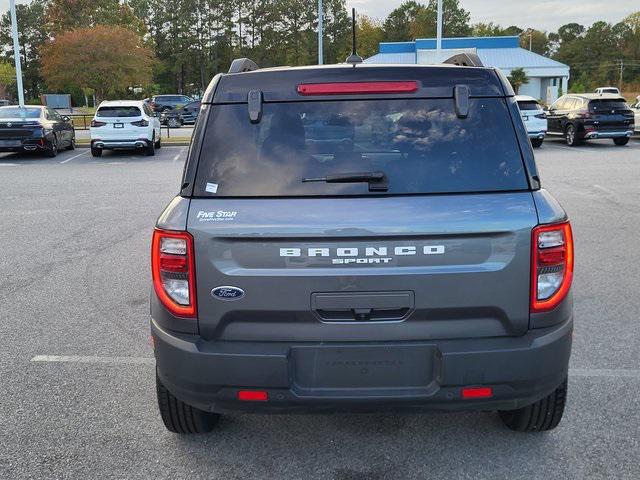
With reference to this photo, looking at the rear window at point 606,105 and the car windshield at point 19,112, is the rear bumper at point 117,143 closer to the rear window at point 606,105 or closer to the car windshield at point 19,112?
the car windshield at point 19,112

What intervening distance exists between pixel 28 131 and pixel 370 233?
19739 millimetres

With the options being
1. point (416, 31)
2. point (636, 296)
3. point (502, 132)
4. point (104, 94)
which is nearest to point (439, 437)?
point (502, 132)

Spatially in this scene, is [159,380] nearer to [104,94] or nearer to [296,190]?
[296,190]

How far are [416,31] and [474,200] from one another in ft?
344

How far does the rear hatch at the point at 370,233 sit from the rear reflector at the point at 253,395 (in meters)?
0.25

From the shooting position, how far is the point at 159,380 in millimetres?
3381

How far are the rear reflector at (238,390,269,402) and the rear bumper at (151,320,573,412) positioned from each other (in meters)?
0.02

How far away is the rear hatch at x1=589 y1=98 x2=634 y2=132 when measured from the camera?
2258 cm

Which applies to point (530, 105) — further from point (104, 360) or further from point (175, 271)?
point (175, 271)

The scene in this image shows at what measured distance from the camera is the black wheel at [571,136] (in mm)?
23273

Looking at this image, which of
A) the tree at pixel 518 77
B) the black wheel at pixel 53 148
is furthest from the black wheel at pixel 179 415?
the tree at pixel 518 77

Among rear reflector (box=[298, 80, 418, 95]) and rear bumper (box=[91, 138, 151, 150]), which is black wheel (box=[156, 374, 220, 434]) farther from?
rear bumper (box=[91, 138, 151, 150])

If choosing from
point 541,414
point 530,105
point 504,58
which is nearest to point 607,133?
point 530,105

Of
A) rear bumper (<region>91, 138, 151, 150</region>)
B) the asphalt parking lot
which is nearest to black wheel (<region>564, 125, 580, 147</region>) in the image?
rear bumper (<region>91, 138, 151, 150</region>)
